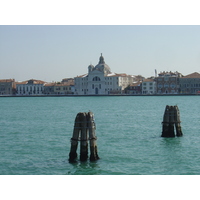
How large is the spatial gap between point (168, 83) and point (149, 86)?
4063mm

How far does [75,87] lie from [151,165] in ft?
280

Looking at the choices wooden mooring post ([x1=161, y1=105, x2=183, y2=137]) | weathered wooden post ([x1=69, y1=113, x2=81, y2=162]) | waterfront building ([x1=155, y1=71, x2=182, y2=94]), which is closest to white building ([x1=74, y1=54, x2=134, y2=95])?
waterfront building ([x1=155, y1=71, x2=182, y2=94])

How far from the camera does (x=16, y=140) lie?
14828 millimetres

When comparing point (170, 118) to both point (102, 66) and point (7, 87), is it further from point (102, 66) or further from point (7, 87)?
point (7, 87)

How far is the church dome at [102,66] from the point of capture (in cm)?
9504

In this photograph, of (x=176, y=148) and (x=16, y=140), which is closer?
(x=176, y=148)

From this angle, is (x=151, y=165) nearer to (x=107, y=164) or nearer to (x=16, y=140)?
(x=107, y=164)

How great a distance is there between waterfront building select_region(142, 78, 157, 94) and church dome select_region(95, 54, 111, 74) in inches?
490

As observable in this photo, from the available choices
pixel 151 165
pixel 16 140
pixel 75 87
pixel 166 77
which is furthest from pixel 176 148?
pixel 75 87

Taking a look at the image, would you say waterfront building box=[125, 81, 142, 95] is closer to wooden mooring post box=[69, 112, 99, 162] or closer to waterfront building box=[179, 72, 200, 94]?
waterfront building box=[179, 72, 200, 94]

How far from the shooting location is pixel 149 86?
8556 centimetres

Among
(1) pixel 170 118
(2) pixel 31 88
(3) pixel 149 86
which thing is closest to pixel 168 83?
(3) pixel 149 86

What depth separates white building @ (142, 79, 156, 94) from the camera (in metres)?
85.4

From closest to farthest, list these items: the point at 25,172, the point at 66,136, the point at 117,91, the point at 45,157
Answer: the point at 25,172, the point at 45,157, the point at 66,136, the point at 117,91
